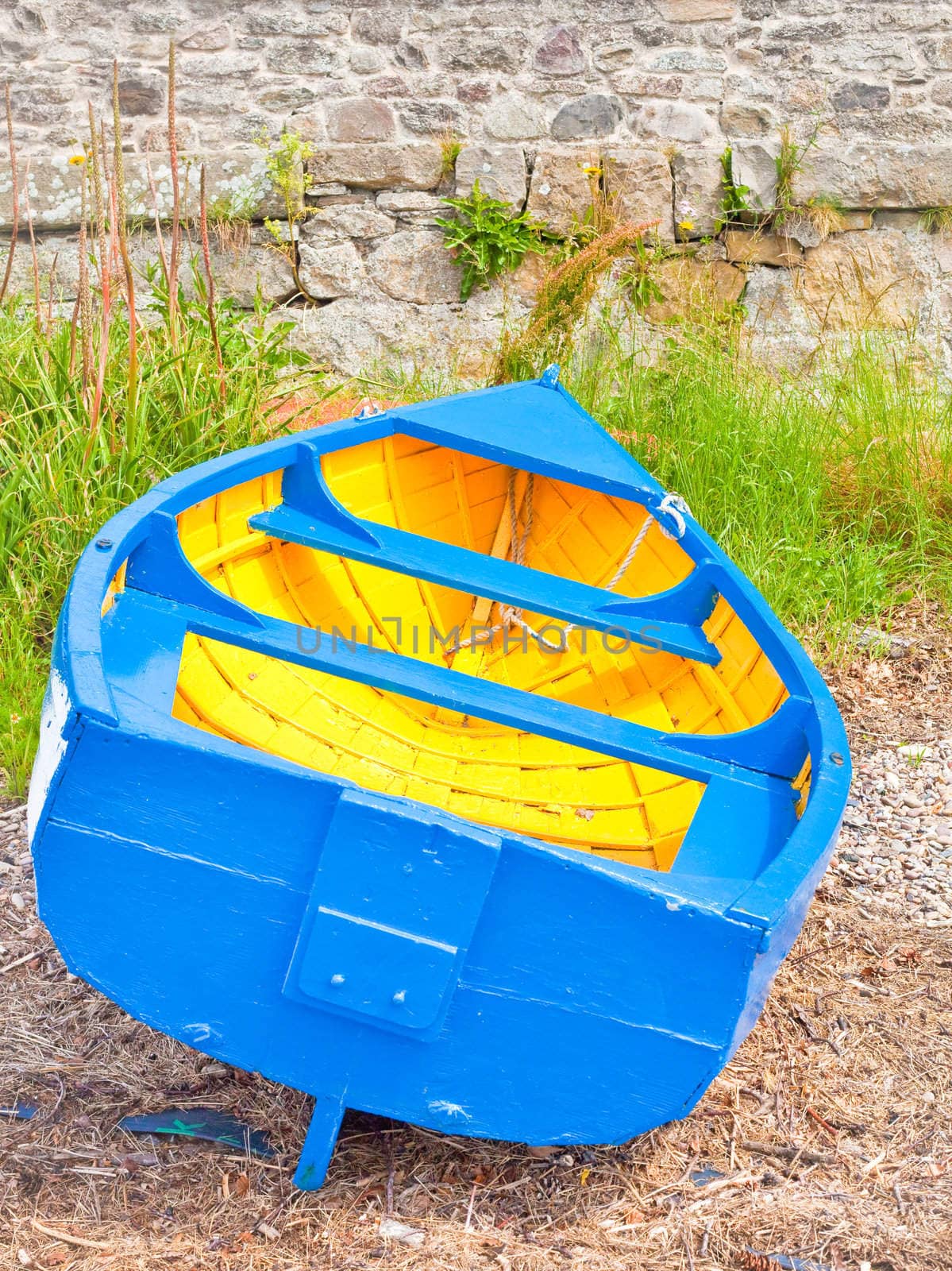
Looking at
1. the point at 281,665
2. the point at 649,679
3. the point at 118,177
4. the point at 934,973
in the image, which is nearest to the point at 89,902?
the point at 281,665

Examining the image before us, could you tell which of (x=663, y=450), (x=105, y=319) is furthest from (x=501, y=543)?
(x=105, y=319)

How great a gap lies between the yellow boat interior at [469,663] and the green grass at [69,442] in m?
0.81

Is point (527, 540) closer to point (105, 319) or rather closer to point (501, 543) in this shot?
point (501, 543)

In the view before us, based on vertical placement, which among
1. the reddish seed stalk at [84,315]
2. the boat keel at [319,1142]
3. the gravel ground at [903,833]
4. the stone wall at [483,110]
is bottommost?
the gravel ground at [903,833]

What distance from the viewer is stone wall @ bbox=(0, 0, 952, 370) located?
212 inches

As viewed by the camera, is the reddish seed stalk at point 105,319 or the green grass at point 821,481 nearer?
the reddish seed stalk at point 105,319

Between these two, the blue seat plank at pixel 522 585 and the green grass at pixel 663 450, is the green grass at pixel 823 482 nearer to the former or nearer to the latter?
the green grass at pixel 663 450

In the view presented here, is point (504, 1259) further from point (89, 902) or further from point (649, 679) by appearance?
point (649, 679)

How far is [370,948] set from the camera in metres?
1.53

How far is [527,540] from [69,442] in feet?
5.05

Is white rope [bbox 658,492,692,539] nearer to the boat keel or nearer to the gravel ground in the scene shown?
the gravel ground

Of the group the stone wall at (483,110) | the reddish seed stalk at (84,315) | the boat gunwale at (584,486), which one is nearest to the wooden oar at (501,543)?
the boat gunwale at (584,486)

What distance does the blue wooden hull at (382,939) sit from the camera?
4.98 ft

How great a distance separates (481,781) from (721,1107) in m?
0.92
